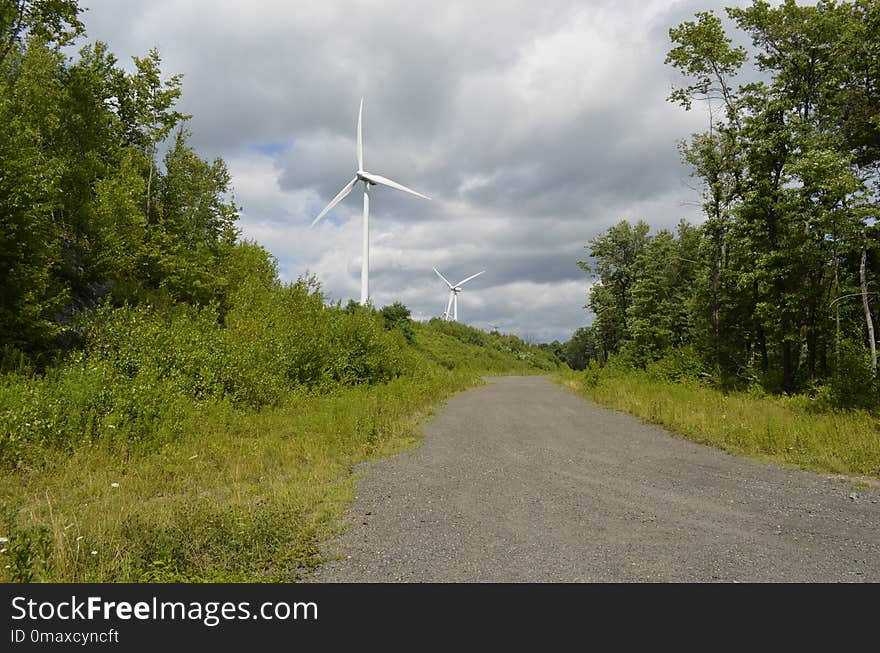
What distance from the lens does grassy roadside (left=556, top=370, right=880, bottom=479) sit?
9.80 meters

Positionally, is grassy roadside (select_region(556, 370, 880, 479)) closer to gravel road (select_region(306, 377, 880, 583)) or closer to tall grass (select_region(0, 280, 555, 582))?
gravel road (select_region(306, 377, 880, 583))

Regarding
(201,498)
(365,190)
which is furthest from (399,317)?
(201,498)

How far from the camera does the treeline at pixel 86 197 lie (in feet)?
43.3

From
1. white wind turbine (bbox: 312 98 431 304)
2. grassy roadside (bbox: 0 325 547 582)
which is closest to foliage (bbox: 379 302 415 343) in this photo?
white wind turbine (bbox: 312 98 431 304)

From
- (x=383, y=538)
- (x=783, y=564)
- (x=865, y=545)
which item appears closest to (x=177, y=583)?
(x=383, y=538)

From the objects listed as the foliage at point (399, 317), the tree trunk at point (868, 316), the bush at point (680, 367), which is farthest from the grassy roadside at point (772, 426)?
the foliage at point (399, 317)

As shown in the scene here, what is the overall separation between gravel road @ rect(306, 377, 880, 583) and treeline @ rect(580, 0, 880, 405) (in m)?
9.09

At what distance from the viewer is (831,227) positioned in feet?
52.9

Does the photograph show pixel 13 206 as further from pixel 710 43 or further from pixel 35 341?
pixel 710 43

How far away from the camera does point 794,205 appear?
56.3 feet

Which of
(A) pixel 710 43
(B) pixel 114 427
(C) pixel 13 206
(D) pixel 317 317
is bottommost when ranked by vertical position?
(B) pixel 114 427

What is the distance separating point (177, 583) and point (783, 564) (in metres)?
6.13

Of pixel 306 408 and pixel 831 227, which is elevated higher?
pixel 831 227

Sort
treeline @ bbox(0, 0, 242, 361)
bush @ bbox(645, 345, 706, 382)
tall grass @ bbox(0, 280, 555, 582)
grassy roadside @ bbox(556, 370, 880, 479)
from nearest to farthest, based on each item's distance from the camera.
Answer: tall grass @ bbox(0, 280, 555, 582) < grassy roadside @ bbox(556, 370, 880, 479) < treeline @ bbox(0, 0, 242, 361) < bush @ bbox(645, 345, 706, 382)
